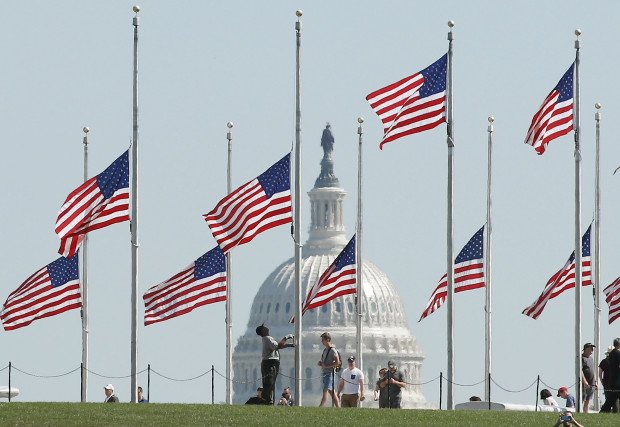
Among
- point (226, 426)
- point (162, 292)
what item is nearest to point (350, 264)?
point (162, 292)

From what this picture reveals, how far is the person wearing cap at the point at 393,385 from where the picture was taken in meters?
56.8

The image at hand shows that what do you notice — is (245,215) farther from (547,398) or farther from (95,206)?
(547,398)

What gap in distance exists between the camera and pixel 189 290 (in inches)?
2581

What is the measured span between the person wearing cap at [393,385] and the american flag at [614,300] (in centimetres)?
1493

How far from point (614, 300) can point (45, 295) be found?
16116mm

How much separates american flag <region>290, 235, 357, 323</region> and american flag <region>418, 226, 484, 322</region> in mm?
2619

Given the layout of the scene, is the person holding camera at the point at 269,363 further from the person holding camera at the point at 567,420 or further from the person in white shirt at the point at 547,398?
the person holding camera at the point at 567,420

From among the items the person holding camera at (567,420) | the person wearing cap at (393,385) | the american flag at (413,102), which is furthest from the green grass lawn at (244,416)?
the american flag at (413,102)

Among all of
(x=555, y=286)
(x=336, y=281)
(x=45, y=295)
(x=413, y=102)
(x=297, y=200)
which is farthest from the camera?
(x=336, y=281)

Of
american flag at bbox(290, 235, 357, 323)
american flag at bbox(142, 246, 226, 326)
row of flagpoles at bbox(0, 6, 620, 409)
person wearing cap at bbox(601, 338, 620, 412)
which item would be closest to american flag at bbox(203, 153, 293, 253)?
row of flagpoles at bbox(0, 6, 620, 409)

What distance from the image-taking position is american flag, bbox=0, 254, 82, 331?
2517 inches

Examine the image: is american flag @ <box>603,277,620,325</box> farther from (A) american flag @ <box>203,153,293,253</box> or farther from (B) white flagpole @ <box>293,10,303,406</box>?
(A) american flag @ <box>203,153,293,253</box>

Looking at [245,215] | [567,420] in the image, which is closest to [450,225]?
[245,215]

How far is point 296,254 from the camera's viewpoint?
203ft
